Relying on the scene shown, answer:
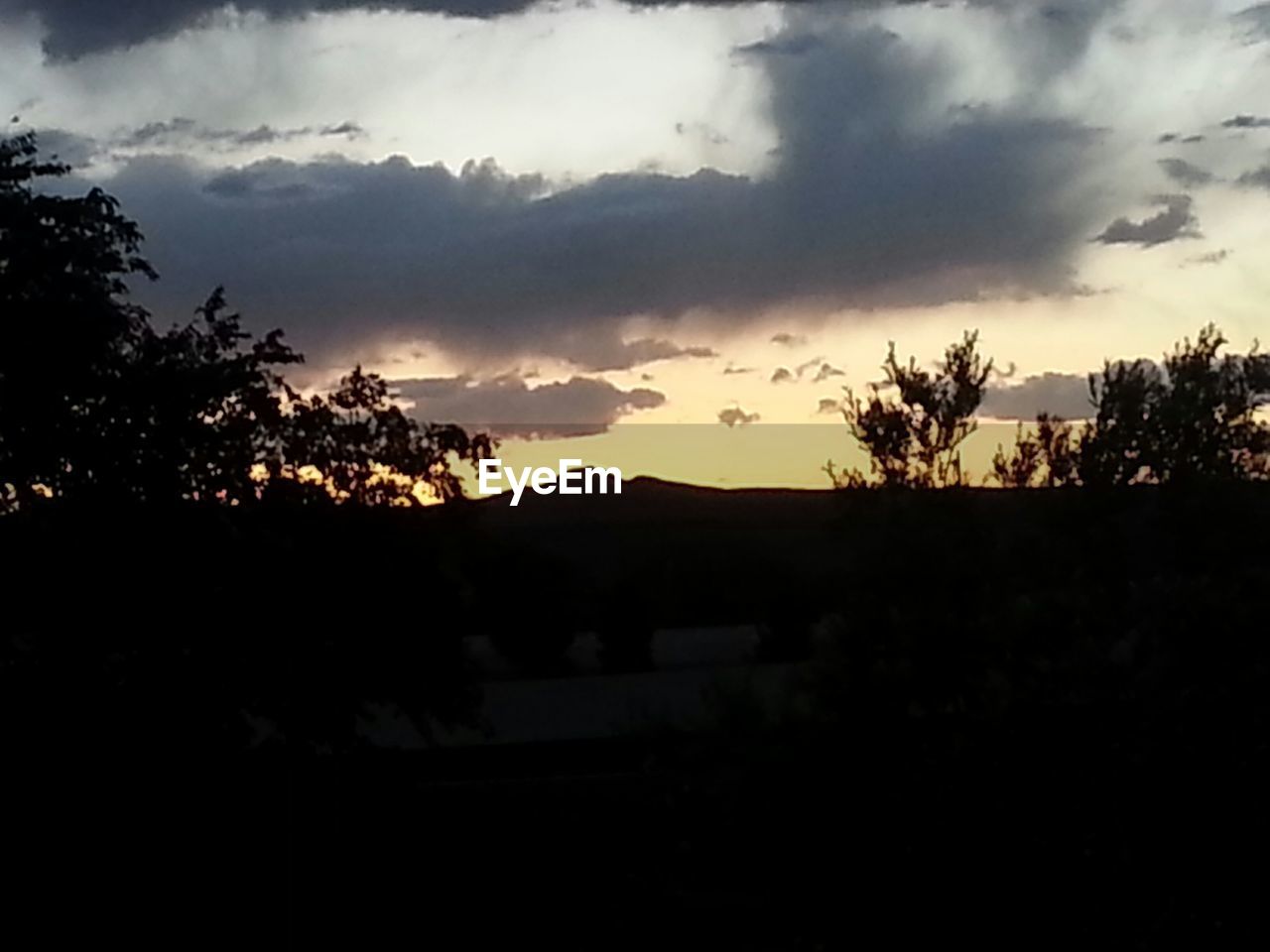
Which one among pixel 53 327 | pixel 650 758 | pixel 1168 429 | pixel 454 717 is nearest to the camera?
pixel 650 758

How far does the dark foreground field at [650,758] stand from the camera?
907cm

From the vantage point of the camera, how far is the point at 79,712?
17.5 metres

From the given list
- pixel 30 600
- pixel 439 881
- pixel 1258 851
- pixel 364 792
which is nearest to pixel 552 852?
pixel 439 881

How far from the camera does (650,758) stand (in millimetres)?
11133

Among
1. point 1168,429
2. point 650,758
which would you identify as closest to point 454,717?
point 650,758

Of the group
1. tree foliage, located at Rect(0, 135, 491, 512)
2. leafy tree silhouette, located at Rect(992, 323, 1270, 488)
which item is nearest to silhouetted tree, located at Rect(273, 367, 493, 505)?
tree foliage, located at Rect(0, 135, 491, 512)

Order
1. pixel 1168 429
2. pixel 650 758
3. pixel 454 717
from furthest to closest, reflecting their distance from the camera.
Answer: pixel 1168 429 < pixel 454 717 < pixel 650 758

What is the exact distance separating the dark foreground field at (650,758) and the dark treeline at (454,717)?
0.08 feet

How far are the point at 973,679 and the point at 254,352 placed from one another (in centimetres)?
1276

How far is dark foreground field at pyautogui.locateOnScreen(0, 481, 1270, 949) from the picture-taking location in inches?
357

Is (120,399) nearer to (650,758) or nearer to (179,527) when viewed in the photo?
(179,527)

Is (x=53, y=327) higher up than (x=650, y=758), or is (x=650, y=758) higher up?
(x=53, y=327)

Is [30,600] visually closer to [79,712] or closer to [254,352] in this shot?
[79,712]

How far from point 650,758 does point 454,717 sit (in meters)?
11.2
